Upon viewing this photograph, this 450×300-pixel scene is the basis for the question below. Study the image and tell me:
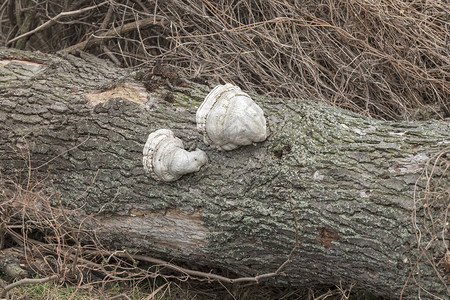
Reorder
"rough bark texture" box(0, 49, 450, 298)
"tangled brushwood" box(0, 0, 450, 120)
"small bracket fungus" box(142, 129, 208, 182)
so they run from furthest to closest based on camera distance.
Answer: "tangled brushwood" box(0, 0, 450, 120)
"small bracket fungus" box(142, 129, 208, 182)
"rough bark texture" box(0, 49, 450, 298)

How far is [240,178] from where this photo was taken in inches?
101

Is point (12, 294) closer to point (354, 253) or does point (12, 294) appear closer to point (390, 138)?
point (354, 253)

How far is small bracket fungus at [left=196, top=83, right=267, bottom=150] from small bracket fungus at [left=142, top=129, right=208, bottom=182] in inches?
5.6

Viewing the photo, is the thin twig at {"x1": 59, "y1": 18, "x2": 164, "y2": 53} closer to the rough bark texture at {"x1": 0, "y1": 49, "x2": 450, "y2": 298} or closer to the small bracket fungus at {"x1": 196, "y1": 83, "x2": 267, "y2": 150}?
the rough bark texture at {"x1": 0, "y1": 49, "x2": 450, "y2": 298}

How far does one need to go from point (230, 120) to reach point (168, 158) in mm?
406

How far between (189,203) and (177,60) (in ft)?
6.08

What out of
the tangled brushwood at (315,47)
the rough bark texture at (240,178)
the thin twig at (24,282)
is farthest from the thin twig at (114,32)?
the thin twig at (24,282)

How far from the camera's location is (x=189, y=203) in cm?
264

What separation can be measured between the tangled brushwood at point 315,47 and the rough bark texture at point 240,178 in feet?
3.31

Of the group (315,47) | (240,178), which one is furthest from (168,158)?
(315,47)

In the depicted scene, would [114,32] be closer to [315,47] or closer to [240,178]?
[315,47]

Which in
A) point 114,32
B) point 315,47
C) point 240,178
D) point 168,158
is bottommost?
point 240,178

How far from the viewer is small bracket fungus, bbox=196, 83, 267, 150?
2420 millimetres

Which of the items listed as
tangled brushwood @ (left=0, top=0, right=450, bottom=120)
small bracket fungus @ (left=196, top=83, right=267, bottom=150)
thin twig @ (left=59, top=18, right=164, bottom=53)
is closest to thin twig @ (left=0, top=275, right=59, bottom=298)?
small bracket fungus @ (left=196, top=83, right=267, bottom=150)
